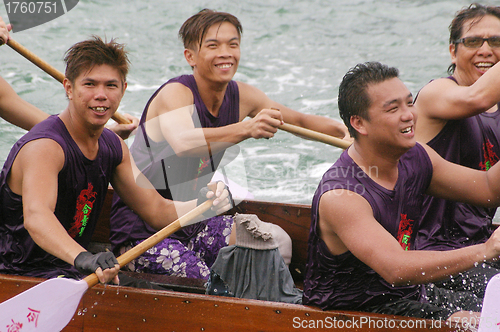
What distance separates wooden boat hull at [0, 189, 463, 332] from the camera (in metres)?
1.79

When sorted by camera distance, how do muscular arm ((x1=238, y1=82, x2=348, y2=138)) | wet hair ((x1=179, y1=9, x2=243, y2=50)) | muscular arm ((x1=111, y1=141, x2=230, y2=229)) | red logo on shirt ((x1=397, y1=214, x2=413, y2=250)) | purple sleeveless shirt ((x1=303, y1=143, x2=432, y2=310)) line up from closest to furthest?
purple sleeveless shirt ((x1=303, y1=143, x2=432, y2=310))
red logo on shirt ((x1=397, y1=214, x2=413, y2=250))
muscular arm ((x1=111, y1=141, x2=230, y2=229))
wet hair ((x1=179, y1=9, x2=243, y2=50))
muscular arm ((x1=238, y1=82, x2=348, y2=138))

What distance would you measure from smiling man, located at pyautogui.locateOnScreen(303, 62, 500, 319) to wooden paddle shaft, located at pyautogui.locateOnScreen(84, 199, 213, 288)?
500 millimetres

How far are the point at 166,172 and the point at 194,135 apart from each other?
Answer: 244mm

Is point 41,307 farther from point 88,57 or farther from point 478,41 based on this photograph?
point 478,41

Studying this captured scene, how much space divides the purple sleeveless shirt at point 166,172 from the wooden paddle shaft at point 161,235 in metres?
0.38

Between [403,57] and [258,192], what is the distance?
15.1ft

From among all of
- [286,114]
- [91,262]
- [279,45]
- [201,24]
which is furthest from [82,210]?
[279,45]

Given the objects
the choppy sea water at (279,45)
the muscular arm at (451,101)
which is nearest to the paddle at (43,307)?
the muscular arm at (451,101)

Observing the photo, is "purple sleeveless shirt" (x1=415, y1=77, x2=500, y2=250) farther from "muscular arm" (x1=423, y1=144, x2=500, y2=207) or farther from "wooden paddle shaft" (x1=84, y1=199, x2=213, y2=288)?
"wooden paddle shaft" (x1=84, y1=199, x2=213, y2=288)

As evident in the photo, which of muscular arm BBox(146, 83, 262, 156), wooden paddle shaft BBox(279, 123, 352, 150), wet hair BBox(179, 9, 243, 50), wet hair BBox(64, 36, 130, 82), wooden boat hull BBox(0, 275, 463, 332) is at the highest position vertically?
wet hair BBox(179, 9, 243, 50)

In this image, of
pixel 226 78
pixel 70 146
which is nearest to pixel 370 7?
pixel 226 78

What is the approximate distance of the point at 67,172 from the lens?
2.09 meters

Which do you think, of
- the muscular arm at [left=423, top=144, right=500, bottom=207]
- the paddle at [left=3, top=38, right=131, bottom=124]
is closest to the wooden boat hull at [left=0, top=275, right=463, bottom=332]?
the muscular arm at [left=423, top=144, right=500, bottom=207]

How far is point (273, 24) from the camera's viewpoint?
9.95 m
